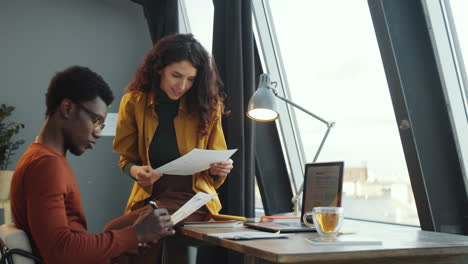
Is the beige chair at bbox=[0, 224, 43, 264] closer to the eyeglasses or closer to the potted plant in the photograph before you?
the eyeglasses

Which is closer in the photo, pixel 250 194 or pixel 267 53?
pixel 250 194

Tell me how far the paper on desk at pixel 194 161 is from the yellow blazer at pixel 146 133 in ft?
0.62

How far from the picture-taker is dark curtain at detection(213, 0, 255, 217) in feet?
10.1

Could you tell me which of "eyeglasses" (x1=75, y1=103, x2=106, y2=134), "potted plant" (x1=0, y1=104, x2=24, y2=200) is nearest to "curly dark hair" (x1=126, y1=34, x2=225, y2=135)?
"eyeglasses" (x1=75, y1=103, x2=106, y2=134)

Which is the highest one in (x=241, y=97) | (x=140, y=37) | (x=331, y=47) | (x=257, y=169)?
(x=140, y=37)

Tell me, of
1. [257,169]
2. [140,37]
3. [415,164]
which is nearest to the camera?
[415,164]

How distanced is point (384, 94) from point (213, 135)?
101cm

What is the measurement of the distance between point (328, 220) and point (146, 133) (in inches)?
45.2

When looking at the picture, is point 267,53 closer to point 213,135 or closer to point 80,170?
point 213,135

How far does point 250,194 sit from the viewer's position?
311 centimetres

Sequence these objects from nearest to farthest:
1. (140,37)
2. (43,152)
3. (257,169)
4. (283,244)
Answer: (283,244) → (43,152) → (257,169) → (140,37)

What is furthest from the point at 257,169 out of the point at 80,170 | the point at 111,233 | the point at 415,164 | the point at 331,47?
the point at 80,170

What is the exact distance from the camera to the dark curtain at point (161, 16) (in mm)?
4844

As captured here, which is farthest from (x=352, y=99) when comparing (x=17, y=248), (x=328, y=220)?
(x=17, y=248)
